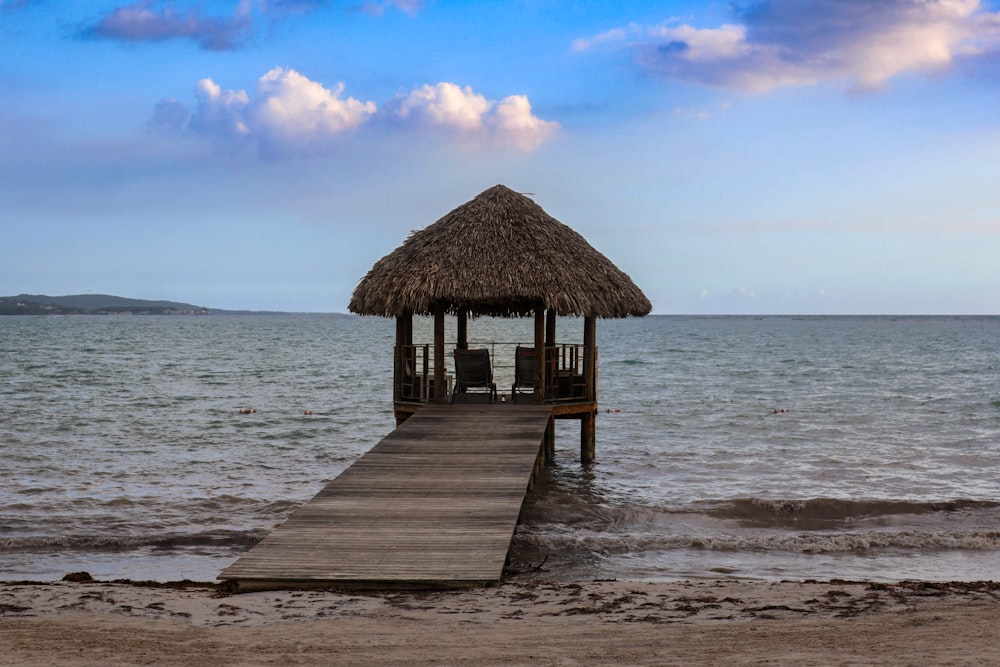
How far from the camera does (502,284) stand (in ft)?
46.7

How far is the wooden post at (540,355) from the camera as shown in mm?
A: 14859

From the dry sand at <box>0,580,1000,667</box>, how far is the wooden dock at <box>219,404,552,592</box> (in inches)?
7.1

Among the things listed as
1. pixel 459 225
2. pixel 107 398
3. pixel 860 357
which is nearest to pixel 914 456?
pixel 459 225

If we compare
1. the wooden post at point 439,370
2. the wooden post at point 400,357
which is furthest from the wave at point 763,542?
the wooden post at point 400,357

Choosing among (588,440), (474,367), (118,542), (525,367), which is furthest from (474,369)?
(118,542)

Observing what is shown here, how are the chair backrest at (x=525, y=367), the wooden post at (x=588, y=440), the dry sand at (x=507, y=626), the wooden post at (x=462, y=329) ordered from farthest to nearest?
the wooden post at (x=462, y=329), the wooden post at (x=588, y=440), the chair backrest at (x=525, y=367), the dry sand at (x=507, y=626)

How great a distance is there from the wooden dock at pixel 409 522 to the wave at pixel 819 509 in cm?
316

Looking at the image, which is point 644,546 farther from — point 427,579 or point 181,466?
point 181,466

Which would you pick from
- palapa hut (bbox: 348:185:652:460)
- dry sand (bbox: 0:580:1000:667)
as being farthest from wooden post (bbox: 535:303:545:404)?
dry sand (bbox: 0:580:1000:667)

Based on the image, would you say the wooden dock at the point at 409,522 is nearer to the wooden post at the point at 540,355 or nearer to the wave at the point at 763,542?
the wave at the point at 763,542

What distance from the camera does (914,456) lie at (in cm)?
1895

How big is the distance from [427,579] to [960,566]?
247 inches

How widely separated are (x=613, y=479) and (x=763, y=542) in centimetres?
489

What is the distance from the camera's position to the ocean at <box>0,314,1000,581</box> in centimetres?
1073
